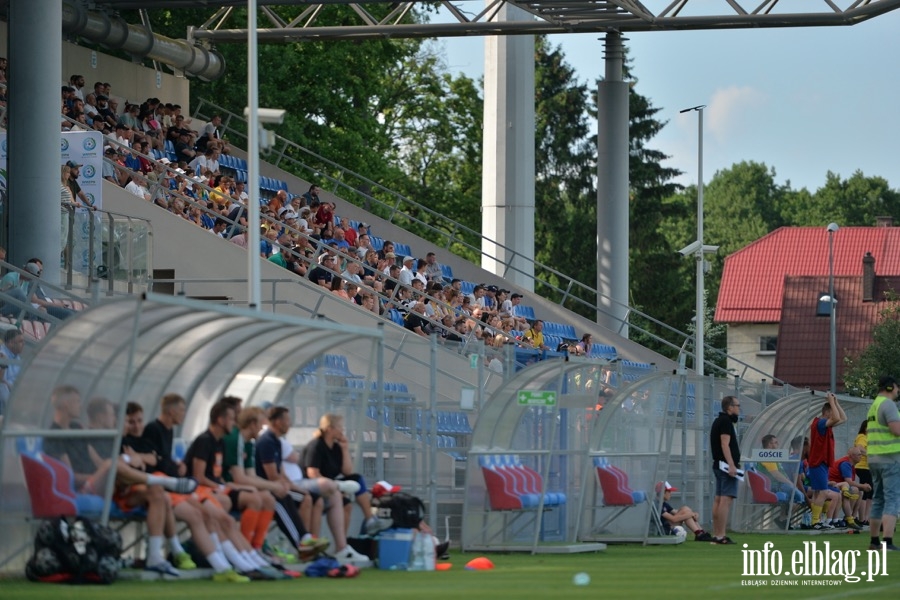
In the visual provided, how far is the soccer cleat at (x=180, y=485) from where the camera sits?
46.6 feet

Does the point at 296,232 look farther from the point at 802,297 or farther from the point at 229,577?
the point at 802,297

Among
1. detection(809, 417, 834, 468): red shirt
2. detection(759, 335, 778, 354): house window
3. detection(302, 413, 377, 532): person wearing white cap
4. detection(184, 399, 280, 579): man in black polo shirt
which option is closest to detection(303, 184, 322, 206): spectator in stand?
detection(809, 417, 834, 468): red shirt

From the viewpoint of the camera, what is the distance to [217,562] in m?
14.4

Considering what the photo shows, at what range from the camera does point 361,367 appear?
69.9 feet

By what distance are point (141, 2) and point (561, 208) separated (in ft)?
146

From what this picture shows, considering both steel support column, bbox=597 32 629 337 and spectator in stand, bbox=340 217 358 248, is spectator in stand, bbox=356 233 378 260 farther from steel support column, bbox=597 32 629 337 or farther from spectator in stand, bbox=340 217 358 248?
steel support column, bbox=597 32 629 337

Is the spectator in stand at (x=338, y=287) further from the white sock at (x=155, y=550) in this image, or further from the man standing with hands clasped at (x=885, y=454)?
the white sock at (x=155, y=550)

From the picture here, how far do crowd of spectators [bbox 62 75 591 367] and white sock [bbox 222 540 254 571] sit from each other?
14292 millimetres

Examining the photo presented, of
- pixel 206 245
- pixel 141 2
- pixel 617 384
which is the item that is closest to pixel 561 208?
pixel 141 2

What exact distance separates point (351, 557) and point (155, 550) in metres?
2.54

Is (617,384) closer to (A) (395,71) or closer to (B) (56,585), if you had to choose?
(B) (56,585)

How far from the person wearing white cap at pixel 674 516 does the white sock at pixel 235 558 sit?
9.09m

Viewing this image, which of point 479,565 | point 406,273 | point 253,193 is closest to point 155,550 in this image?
point 479,565

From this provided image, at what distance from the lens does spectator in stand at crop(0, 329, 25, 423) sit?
16.2 m
